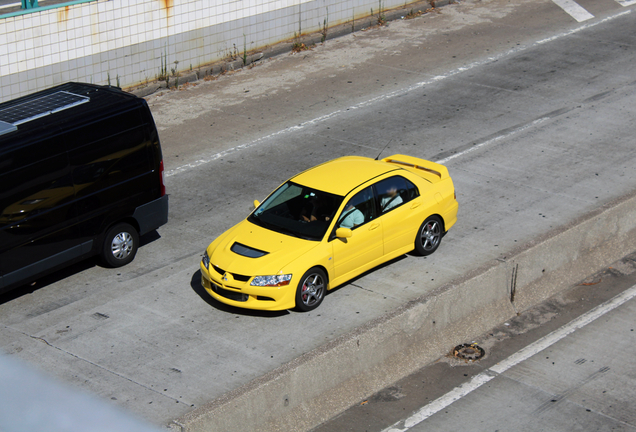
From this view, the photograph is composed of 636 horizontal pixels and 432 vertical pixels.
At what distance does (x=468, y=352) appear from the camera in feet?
32.2

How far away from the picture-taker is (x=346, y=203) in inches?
403

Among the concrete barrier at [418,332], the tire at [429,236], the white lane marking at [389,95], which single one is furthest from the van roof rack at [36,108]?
the tire at [429,236]

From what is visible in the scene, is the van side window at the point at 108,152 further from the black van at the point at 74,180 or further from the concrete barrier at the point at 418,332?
the concrete barrier at the point at 418,332

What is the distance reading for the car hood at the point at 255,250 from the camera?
968 centimetres

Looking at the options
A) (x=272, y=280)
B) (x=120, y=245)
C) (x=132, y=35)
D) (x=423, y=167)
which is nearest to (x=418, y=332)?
(x=272, y=280)

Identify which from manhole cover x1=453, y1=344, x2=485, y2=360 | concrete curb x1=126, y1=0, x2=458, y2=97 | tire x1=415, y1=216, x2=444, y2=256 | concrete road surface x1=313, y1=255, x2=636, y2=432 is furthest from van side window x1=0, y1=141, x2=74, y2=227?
concrete curb x1=126, y1=0, x2=458, y2=97

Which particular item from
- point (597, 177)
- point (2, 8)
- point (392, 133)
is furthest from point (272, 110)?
point (597, 177)

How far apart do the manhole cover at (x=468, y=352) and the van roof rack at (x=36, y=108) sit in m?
5.85

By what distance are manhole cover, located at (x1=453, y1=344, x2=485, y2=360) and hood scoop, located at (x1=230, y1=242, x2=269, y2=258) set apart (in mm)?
2607

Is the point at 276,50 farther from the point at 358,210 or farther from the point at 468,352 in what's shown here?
the point at 468,352

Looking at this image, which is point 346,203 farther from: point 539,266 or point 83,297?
point 83,297

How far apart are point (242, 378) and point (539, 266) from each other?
444cm

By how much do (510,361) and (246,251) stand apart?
343 centimetres

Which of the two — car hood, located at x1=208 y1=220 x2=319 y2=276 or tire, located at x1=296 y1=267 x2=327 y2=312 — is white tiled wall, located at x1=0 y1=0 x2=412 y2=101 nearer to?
car hood, located at x1=208 y1=220 x2=319 y2=276
